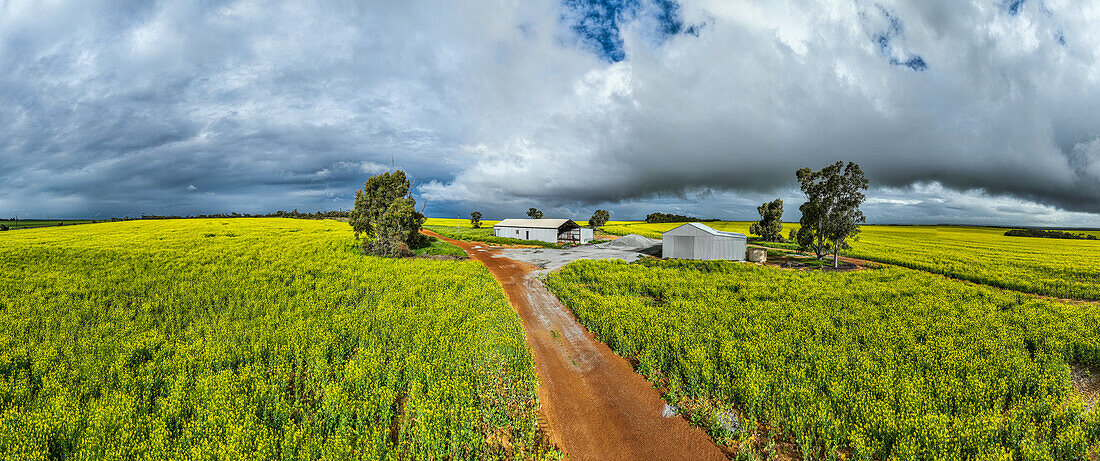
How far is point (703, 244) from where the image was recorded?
127 feet

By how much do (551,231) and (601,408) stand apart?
166 feet

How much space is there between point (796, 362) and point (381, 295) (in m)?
15.2

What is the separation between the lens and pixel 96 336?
31.8ft

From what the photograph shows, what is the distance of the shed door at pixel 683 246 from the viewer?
129 feet

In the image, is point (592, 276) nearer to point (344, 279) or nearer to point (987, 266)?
point (344, 279)

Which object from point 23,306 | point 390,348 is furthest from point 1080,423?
point 23,306

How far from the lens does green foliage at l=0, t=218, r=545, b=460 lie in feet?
18.7

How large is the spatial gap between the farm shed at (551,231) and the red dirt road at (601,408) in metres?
46.0

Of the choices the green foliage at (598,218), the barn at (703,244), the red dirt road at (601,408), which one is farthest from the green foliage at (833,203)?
the green foliage at (598,218)

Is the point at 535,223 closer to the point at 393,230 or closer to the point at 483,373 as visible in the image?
the point at 393,230

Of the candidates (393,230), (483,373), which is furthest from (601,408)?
(393,230)

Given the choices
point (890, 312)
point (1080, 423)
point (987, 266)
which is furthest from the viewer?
point (987, 266)

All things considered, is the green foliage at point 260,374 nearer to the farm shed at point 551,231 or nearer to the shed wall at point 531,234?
the shed wall at point 531,234

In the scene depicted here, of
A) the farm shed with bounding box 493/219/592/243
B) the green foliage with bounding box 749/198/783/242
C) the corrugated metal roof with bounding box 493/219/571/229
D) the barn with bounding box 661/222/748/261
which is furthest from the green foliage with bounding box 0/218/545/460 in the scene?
the green foliage with bounding box 749/198/783/242
